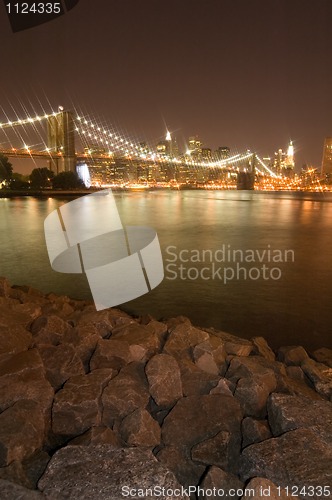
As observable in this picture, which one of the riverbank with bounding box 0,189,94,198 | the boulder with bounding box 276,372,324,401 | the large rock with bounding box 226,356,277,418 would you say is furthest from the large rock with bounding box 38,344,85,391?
the riverbank with bounding box 0,189,94,198

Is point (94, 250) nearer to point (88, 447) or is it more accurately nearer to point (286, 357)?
point (286, 357)

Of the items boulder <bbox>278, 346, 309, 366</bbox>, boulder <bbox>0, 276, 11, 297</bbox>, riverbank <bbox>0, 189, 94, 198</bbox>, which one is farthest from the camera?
riverbank <bbox>0, 189, 94, 198</bbox>

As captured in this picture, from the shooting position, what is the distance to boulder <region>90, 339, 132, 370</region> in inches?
106

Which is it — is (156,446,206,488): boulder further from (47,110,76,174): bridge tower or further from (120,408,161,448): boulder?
(47,110,76,174): bridge tower

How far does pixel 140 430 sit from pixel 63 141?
53.3 m

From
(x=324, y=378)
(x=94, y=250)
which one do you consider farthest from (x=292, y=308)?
(x=94, y=250)

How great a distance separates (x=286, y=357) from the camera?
3.42 metres

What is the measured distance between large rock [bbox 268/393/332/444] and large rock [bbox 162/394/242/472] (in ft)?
0.68

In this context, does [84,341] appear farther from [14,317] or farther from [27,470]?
[27,470]

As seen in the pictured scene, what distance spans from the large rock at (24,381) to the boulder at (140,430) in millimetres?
489

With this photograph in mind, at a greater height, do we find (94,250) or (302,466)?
(302,466)

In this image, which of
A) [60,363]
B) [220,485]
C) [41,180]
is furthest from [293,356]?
[41,180]

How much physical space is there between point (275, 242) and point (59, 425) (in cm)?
1173

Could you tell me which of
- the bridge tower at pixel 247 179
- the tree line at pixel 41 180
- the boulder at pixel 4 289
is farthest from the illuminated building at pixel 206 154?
the boulder at pixel 4 289
